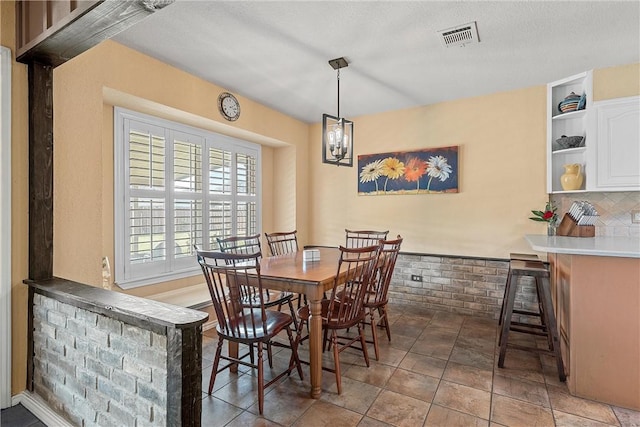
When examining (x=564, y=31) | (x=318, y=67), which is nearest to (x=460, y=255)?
(x=564, y=31)

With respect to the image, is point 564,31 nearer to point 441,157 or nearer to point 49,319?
point 441,157

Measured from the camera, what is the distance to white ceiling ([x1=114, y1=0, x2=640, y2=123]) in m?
2.12

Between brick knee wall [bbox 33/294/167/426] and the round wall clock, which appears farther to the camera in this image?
the round wall clock

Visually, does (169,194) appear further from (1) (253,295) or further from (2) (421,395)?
(2) (421,395)

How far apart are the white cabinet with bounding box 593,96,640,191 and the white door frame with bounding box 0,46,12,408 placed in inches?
175

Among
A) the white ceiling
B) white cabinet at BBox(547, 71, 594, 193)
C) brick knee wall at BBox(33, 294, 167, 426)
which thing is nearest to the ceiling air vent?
the white ceiling

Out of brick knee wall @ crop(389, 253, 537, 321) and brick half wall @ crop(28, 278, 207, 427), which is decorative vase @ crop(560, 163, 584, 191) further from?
brick half wall @ crop(28, 278, 207, 427)

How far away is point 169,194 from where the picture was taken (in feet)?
11.1

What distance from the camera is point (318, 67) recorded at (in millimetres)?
2965

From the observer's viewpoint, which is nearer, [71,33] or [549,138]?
[71,33]

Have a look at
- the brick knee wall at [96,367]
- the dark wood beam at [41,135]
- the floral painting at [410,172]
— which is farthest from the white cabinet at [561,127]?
the dark wood beam at [41,135]

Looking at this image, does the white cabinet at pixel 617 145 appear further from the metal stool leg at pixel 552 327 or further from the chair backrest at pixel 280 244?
the chair backrest at pixel 280 244

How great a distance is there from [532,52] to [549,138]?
1024mm

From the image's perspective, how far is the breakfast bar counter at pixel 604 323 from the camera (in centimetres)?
201
